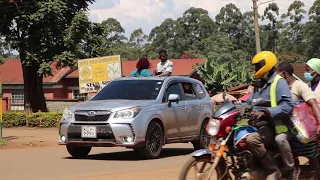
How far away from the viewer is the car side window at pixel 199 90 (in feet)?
46.7

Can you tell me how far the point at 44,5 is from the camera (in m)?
33.7

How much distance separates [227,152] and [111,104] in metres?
5.14

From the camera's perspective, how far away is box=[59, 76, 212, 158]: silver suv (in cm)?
1153

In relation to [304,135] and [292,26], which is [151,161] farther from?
[292,26]

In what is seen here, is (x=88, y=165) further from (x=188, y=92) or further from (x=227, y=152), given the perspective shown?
(x=227, y=152)

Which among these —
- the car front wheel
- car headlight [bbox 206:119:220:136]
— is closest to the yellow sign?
the car front wheel

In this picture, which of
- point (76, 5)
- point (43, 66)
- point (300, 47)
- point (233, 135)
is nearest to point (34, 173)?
point (233, 135)

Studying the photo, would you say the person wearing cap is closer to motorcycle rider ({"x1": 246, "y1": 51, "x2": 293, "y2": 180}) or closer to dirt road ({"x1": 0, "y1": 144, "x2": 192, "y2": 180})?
motorcycle rider ({"x1": 246, "y1": 51, "x2": 293, "y2": 180})

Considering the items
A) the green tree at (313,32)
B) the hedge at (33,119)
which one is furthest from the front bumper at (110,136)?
the green tree at (313,32)

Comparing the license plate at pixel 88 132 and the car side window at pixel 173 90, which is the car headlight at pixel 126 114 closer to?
the license plate at pixel 88 132

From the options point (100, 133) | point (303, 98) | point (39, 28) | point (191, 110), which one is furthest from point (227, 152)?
point (39, 28)

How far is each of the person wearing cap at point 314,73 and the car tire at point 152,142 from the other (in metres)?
3.97

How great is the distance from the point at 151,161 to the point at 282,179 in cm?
482

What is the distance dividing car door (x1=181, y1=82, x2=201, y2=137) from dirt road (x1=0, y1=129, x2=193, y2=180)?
2.10 feet
